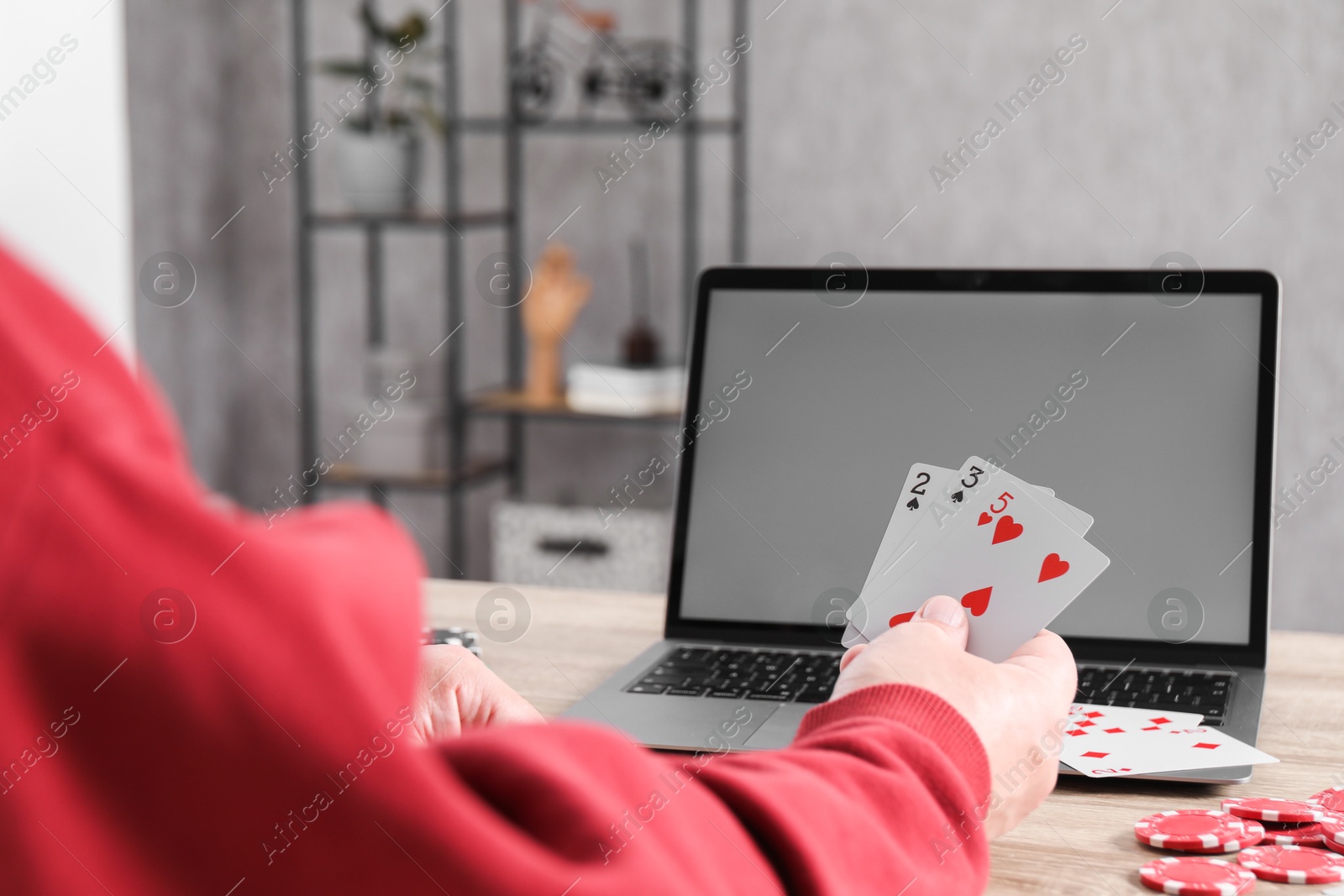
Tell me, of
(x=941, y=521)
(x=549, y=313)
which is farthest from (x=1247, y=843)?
(x=549, y=313)

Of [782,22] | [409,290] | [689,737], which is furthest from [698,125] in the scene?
[689,737]

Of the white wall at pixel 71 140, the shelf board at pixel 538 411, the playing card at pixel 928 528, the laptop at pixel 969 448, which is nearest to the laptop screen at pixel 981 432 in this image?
the laptop at pixel 969 448

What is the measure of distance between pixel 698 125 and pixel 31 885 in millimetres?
2797

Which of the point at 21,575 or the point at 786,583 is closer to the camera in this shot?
the point at 21,575

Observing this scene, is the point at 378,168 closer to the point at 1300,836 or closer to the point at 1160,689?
the point at 1160,689

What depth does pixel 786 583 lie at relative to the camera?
1.03m

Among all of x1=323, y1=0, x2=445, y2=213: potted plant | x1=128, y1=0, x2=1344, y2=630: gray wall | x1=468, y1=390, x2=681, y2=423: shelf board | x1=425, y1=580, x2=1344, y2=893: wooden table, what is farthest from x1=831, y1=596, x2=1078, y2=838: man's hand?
x1=323, y1=0, x2=445, y2=213: potted plant

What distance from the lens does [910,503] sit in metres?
0.80

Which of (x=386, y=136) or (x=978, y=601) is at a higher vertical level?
(x=386, y=136)

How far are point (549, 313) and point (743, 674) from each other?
85.4 inches

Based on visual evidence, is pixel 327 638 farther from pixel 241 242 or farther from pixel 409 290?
pixel 241 242

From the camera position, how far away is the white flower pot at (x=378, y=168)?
2.97 m

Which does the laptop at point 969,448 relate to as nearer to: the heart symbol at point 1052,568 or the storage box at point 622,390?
the heart symbol at point 1052,568

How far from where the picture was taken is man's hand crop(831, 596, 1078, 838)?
530mm
